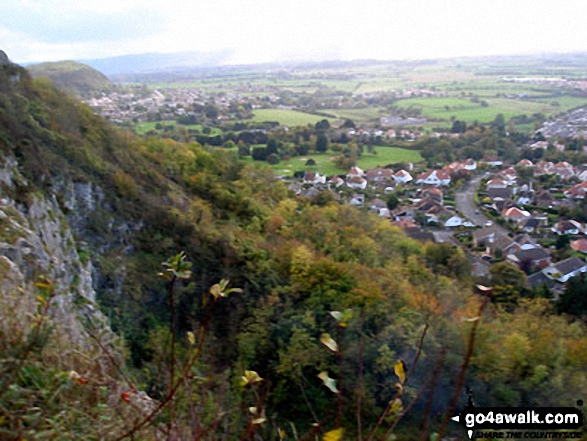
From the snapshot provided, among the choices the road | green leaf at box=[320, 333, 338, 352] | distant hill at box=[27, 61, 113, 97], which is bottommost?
the road

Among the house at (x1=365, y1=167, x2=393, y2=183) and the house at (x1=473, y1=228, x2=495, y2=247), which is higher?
the house at (x1=365, y1=167, x2=393, y2=183)

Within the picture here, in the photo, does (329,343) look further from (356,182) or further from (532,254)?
(356,182)

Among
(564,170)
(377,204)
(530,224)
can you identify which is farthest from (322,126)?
(530,224)

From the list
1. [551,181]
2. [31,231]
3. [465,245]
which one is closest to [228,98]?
[551,181]

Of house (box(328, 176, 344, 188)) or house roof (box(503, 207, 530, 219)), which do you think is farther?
house (box(328, 176, 344, 188))

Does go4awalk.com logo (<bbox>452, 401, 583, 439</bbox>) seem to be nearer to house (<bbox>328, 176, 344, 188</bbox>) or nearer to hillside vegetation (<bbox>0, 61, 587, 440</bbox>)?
hillside vegetation (<bbox>0, 61, 587, 440</bbox>)

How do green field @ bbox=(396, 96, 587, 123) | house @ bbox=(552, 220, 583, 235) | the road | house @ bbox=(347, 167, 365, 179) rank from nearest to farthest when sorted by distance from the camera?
house @ bbox=(552, 220, 583, 235) < the road < house @ bbox=(347, 167, 365, 179) < green field @ bbox=(396, 96, 587, 123)

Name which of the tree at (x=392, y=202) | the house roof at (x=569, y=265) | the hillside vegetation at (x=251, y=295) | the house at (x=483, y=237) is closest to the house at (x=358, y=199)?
the tree at (x=392, y=202)

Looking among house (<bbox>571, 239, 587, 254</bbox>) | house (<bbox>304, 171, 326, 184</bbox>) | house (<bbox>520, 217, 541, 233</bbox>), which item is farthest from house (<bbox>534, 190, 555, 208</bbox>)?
house (<bbox>304, 171, 326, 184</bbox>)
